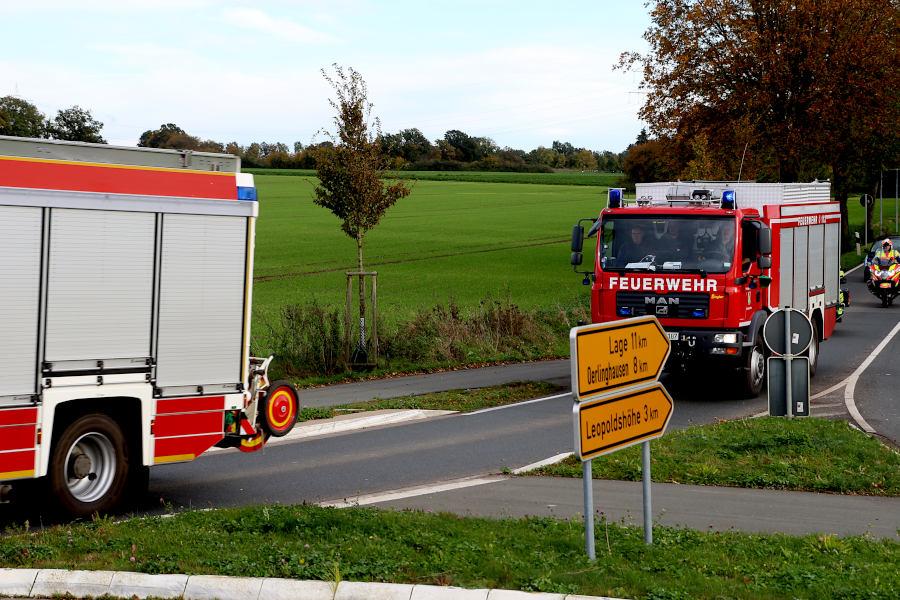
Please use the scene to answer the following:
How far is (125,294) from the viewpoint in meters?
9.94

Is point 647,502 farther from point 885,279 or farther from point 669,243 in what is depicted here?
point 885,279

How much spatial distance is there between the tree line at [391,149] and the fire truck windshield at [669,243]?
532 cm

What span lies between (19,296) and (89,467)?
155cm

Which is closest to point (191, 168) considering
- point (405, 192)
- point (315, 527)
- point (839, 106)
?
point (315, 527)

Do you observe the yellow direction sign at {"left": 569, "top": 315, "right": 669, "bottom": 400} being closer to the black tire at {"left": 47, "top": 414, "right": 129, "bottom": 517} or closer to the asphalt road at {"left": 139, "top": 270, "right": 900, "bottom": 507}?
the asphalt road at {"left": 139, "top": 270, "right": 900, "bottom": 507}

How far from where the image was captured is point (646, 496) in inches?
316

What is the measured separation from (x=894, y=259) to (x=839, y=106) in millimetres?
9034

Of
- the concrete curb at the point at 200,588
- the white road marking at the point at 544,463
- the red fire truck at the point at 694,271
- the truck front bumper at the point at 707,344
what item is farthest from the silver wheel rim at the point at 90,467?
the truck front bumper at the point at 707,344

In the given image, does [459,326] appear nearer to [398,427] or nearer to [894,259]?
[398,427]

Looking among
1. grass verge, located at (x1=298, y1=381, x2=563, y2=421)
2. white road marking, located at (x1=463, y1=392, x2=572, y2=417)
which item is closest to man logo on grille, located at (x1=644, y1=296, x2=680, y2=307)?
white road marking, located at (x1=463, y1=392, x2=572, y2=417)

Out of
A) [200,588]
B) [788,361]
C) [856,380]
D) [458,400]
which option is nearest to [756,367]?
[856,380]

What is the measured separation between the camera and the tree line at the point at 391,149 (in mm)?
32055

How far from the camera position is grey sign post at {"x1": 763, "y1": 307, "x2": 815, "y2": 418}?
13.0 meters

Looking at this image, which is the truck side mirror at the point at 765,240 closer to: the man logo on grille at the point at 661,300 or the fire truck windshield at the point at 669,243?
the fire truck windshield at the point at 669,243
